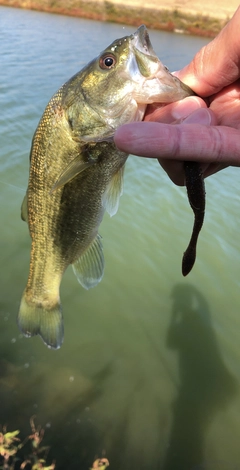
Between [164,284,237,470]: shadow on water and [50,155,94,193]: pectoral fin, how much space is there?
289 centimetres

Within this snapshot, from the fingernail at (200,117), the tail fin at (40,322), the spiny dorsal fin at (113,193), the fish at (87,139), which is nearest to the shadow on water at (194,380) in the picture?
the tail fin at (40,322)

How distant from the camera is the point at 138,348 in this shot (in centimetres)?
422

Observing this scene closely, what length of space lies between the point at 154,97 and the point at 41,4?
44.6 m

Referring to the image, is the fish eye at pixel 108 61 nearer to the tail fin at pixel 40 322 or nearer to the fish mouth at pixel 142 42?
the fish mouth at pixel 142 42

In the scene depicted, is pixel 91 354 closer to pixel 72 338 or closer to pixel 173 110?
pixel 72 338

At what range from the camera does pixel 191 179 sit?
1.72 m

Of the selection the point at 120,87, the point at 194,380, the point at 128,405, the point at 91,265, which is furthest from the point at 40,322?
the point at 194,380

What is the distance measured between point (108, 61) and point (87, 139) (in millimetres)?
417

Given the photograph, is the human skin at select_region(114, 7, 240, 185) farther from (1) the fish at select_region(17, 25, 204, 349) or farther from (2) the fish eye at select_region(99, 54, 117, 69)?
(2) the fish eye at select_region(99, 54, 117, 69)

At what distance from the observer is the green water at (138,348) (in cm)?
335

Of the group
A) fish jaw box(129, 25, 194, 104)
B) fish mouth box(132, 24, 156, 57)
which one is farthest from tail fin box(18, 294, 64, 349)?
A: fish mouth box(132, 24, 156, 57)

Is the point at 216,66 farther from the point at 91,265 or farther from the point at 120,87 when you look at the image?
the point at 91,265

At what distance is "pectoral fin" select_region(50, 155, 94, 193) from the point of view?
183 centimetres

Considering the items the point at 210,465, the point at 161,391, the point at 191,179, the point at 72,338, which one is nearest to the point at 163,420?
the point at 161,391
